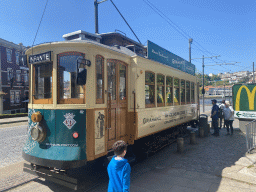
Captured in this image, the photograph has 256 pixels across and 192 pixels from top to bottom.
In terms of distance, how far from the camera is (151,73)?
6.39 meters

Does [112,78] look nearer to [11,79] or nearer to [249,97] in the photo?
[249,97]

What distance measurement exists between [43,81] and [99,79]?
4.37 ft

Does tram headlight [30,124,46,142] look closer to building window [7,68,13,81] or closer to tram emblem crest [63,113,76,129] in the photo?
tram emblem crest [63,113,76,129]

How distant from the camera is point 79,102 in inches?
167

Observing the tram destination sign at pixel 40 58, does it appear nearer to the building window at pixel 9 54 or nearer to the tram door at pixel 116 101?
the tram door at pixel 116 101

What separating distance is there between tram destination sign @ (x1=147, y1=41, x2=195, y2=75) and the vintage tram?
1.39 metres

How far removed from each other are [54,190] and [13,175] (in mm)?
1611

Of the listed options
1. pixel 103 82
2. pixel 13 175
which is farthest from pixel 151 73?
pixel 13 175

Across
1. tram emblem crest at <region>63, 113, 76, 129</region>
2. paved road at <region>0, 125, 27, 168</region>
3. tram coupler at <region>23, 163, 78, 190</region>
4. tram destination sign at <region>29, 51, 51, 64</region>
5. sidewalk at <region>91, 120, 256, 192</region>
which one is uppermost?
tram destination sign at <region>29, 51, 51, 64</region>

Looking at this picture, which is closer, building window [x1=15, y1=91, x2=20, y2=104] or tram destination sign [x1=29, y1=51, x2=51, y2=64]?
tram destination sign [x1=29, y1=51, x2=51, y2=64]

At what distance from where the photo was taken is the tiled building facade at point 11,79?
27.7 meters

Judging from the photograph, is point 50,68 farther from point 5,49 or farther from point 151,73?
point 5,49

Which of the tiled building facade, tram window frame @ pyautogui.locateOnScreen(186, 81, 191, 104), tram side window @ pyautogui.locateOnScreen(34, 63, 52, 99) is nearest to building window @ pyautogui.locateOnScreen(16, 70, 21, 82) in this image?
the tiled building facade

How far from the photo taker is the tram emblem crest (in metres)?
4.15
